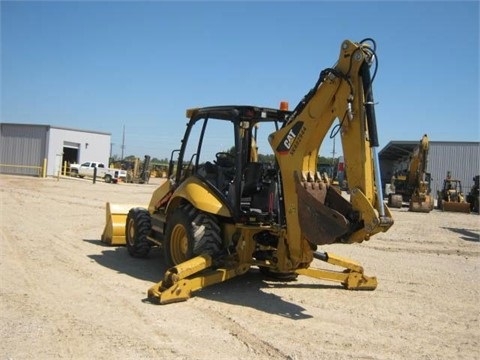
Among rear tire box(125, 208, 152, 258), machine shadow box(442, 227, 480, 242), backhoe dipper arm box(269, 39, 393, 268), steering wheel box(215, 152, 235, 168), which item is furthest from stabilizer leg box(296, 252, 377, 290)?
machine shadow box(442, 227, 480, 242)

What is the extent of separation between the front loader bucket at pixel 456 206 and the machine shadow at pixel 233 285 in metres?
25.0

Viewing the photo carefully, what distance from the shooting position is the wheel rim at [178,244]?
25.8ft

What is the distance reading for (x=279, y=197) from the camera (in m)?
7.04

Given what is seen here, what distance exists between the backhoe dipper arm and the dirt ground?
1.02 meters

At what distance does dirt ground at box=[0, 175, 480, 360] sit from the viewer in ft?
16.6

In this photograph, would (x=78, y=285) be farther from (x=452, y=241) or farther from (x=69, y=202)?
(x=69, y=202)

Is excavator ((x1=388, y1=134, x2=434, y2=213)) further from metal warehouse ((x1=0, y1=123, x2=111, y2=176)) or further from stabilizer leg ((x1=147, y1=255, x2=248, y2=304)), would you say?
metal warehouse ((x1=0, y1=123, x2=111, y2=176))

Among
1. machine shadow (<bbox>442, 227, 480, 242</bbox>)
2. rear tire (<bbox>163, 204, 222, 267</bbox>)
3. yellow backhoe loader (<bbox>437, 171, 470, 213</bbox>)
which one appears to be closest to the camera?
rear tire (<bbox>163, 204, 222, 267</bbox>)

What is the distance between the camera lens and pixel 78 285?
7266 mm

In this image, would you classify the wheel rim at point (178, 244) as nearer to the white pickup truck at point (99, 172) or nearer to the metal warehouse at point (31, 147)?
the white pickup truck at point (99, 172)

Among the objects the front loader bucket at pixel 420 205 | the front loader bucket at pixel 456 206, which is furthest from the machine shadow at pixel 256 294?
the front loader bucket at pixel 456 206

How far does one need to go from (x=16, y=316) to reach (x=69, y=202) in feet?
50.5

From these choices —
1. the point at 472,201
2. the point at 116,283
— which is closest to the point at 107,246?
the point at 116,283

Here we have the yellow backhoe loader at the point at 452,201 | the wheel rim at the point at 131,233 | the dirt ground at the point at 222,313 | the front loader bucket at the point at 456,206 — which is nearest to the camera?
the dirt ground at the point at 222,313
